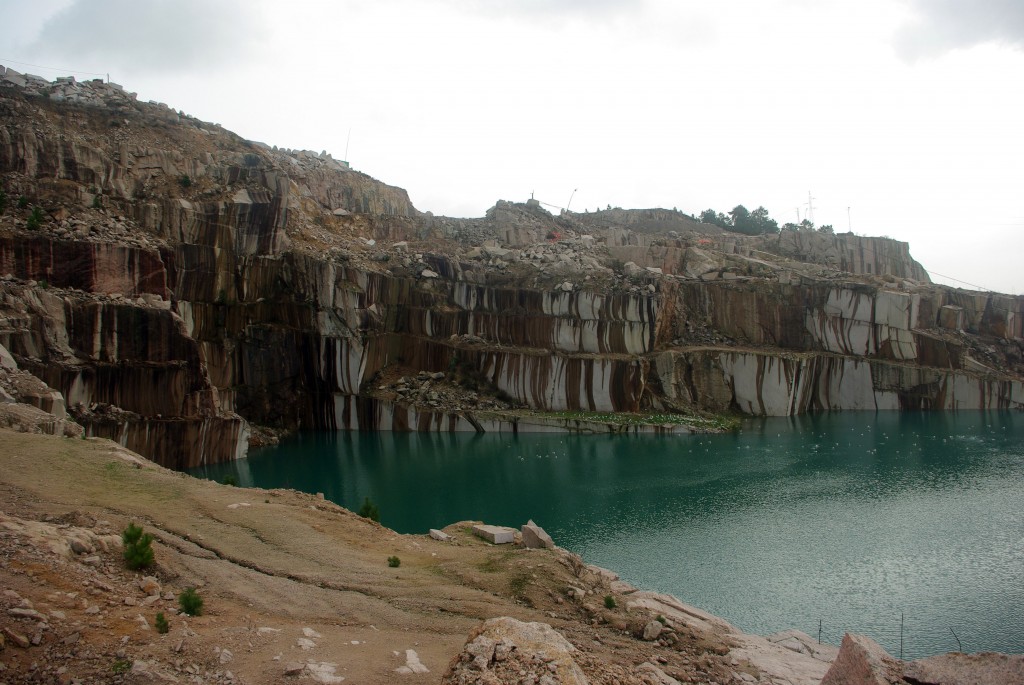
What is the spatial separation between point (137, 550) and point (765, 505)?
1196 inches

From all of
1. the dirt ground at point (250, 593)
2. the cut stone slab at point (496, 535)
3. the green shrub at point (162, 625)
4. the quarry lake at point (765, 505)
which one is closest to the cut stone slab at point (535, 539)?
the dirt ground at point (250, 593)

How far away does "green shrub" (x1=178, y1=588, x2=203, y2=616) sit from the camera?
40.5 ft

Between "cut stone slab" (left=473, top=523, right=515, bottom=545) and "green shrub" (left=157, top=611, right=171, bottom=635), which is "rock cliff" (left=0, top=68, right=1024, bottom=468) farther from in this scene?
"green shrub" (left=157, top=611, right=171, bottom=635)

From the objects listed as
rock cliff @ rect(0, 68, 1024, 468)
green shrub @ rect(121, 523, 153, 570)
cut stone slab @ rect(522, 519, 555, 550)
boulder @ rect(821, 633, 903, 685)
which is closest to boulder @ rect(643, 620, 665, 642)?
boulder @ rect(821, 633, 903, 685)

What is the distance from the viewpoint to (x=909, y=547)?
29.9m

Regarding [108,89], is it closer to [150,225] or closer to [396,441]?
[150,225]

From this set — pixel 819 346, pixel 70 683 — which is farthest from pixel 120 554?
pixel 819 346

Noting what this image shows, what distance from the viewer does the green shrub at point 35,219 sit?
148 ft

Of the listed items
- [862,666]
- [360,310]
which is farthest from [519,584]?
[360,310]

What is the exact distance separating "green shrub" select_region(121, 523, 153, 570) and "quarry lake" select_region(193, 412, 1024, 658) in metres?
16.0

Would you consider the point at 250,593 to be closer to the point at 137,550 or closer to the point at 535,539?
the point at 137,550

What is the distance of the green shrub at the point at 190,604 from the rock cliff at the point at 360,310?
31.6 meters

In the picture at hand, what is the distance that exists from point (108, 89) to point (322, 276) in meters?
26.7

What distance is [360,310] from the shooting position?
6612cm
